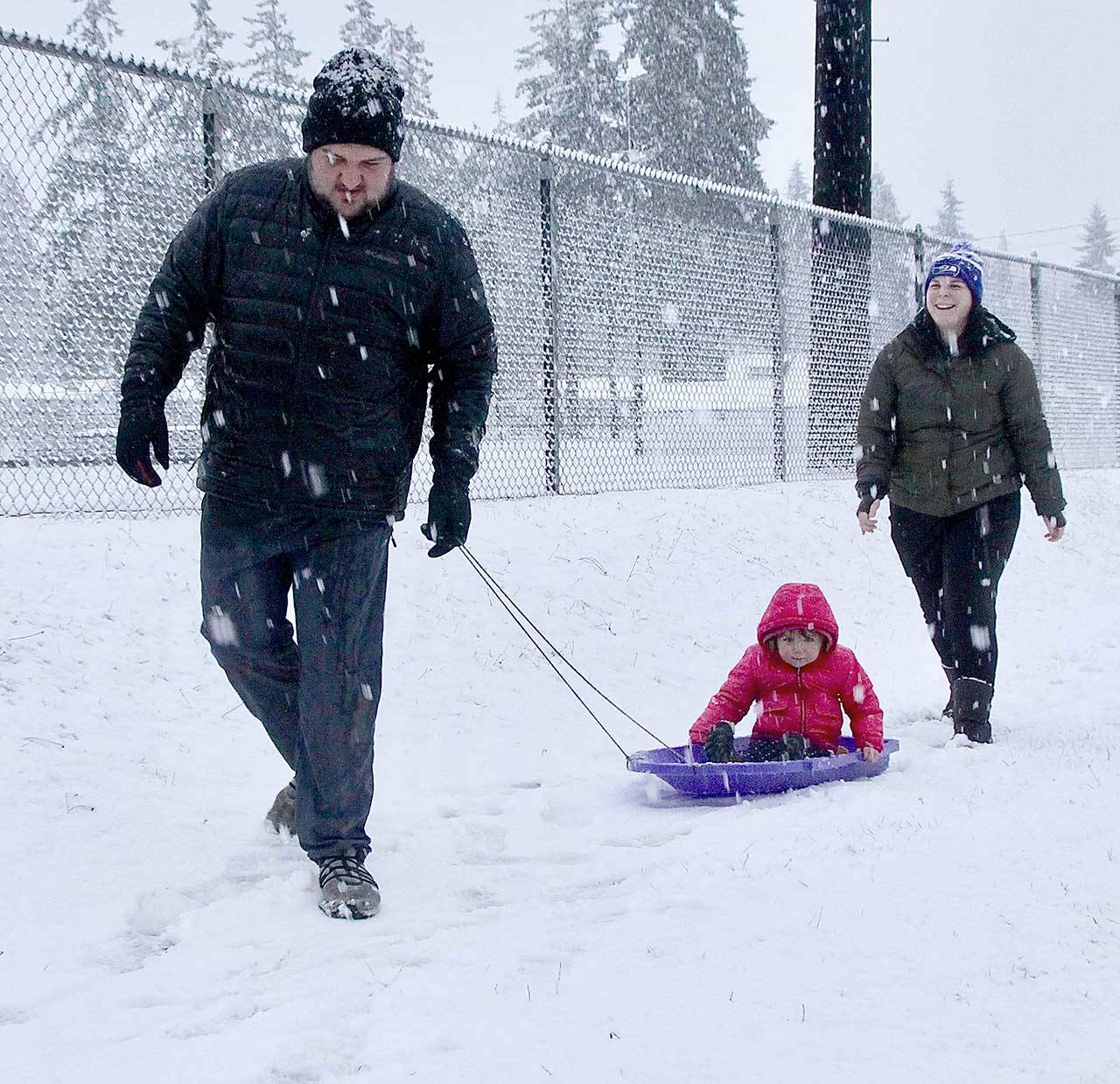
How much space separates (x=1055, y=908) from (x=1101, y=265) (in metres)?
81.4

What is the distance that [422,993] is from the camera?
9.50ft

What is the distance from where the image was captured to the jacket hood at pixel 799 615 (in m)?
5.09

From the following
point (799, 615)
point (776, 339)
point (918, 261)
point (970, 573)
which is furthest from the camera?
point (918, 261)

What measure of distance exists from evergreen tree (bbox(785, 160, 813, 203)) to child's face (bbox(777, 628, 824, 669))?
9470 centimetres

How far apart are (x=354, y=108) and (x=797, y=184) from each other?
110635 millimetres

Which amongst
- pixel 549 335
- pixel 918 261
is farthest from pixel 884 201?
pixel 549 335

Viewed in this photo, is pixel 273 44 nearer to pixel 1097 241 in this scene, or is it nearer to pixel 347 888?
pixel 347 888

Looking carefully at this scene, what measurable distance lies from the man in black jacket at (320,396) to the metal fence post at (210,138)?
9.99ft

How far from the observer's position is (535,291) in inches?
326

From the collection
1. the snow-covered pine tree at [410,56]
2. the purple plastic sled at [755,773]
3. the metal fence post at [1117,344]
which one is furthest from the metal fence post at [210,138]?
the snow-covered pine tree at [410,56]

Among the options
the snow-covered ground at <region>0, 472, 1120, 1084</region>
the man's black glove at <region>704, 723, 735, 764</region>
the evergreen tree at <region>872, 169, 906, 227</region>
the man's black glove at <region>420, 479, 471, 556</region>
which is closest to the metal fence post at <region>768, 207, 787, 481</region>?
the snow-covered ground at <region>0, 472, 1120, 1084</region>

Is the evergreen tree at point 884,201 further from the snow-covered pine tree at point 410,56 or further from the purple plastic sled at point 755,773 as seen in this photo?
the purple plastic sled at point 755,773

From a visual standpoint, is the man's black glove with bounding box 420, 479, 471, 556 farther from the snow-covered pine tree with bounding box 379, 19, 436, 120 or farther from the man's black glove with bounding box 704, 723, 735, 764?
the snow-covered pine tree with bounding box 379, 19, 436, 120

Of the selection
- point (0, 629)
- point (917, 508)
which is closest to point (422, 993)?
point (0, 629)
